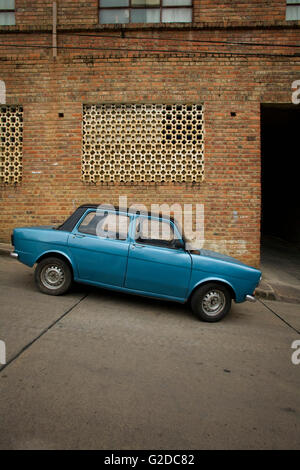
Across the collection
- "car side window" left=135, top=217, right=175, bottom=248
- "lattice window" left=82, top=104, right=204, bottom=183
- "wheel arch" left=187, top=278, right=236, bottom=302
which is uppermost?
"lattice window" left=82, top=104, right=204, bottom=183

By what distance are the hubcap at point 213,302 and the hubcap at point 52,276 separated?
2.30 meters

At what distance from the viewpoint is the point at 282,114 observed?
9.49m

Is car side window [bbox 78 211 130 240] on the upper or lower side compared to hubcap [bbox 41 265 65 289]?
upper

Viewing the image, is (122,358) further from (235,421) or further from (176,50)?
(176,50)

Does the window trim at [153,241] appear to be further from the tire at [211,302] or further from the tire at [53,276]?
the tire at [53,276]

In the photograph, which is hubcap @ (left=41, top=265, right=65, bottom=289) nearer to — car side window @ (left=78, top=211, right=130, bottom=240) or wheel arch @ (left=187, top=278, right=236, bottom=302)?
car side window @ (left=78, top=211, right=130, bottom=240)

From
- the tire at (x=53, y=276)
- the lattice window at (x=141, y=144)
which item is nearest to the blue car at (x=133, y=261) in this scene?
the tire at (x=53, y=276)

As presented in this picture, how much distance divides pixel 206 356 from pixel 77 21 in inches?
338

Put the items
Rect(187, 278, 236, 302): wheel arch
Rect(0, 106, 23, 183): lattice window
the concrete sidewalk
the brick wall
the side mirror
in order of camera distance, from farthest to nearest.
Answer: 1. Rect(0, 106, 23, 183): lattice window
2. the brick wall
3. the concrete sidewalk
4. the side mirror
5. Rect(187, 278, 236, 302): wheel arch

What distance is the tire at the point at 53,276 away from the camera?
480cm

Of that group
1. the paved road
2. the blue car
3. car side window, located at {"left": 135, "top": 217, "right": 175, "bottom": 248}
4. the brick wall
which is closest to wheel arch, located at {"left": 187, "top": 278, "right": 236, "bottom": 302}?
the blue car

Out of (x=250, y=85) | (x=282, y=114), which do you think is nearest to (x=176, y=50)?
(x=250, y=85)

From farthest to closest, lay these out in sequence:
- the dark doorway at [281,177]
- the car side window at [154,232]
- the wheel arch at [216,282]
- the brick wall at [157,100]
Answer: the dark doorway at [281,177] → the brick wall at [157,100] → the car side window at [154,232] → the wheel arch at [216,282]

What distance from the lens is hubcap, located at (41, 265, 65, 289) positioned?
484 cm
